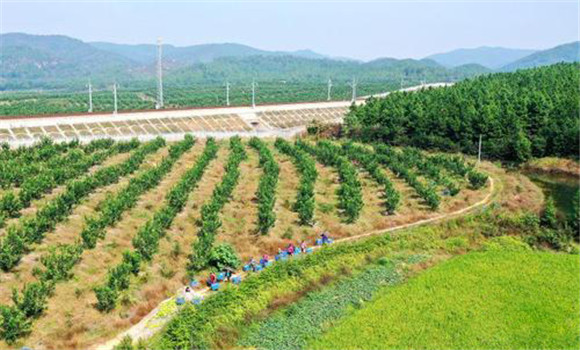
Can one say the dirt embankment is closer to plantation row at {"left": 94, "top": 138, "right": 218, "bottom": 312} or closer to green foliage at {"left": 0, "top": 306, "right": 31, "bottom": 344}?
plantation row at {"left": 94, "top": 138, "right": 218, "bottom": 312}

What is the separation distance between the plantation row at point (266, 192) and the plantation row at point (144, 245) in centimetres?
456

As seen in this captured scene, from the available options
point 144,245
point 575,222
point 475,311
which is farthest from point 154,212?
point 575,222

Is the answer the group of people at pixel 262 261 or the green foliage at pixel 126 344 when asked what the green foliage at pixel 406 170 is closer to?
the group of people at pixel 262 261

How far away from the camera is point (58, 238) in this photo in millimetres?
26922

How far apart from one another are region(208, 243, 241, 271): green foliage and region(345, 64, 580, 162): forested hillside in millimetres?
33212

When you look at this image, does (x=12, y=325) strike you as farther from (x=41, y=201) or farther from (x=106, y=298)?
(x=41, y=201)

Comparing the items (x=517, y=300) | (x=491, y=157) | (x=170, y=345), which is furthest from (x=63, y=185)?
(x=491, y=157)

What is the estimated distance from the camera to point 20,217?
1140 inches

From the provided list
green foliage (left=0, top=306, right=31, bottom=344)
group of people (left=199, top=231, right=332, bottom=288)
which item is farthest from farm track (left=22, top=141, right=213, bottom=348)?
group of people (left=199, top=231, right=332, bottom=288)

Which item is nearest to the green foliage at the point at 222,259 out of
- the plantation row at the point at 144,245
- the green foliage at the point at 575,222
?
the plantation row at the point at 144,245

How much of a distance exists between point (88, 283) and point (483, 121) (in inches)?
1595

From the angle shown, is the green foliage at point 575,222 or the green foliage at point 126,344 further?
the green foliage at point 575,222

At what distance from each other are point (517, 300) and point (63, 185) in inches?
1074

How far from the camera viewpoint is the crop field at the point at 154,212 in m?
21.0
